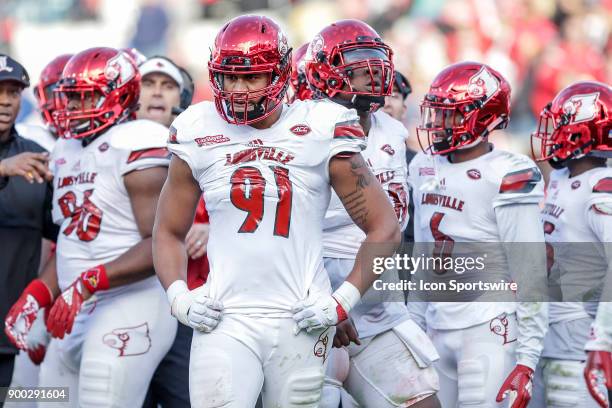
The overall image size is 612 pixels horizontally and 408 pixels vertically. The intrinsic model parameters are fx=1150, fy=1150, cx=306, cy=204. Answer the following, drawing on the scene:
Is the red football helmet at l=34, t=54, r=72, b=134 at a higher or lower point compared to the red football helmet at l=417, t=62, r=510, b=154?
lower

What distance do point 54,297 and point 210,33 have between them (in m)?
8.91

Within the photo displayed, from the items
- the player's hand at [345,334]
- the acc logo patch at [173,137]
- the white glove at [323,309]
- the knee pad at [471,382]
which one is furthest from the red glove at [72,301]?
the knee pad at [471,382]

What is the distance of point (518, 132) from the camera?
42.1ft

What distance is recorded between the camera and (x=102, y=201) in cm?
545

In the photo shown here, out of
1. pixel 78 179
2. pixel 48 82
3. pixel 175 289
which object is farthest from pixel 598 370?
pixel 48 82

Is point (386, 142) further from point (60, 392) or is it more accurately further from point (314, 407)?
point (60, 392)

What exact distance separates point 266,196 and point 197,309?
494 mm

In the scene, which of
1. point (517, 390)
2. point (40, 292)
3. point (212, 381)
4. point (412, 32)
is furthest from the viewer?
point (412, 32)

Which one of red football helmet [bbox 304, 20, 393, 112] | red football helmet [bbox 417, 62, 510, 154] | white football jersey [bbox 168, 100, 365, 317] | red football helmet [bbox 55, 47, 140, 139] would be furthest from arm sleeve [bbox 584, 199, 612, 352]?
red football helmet [bbox 55, 47, 140, 139]

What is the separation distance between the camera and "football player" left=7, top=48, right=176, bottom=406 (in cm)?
527

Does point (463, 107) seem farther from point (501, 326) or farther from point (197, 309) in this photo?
point (197, 309)

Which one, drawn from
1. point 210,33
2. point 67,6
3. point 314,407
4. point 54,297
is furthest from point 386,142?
point 67,6

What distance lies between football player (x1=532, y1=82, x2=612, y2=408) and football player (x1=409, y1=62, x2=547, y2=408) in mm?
312

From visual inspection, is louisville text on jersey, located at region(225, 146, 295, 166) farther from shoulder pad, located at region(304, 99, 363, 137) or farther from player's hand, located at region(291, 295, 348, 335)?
player's hand, located at region(291, 295, 348, 335)
